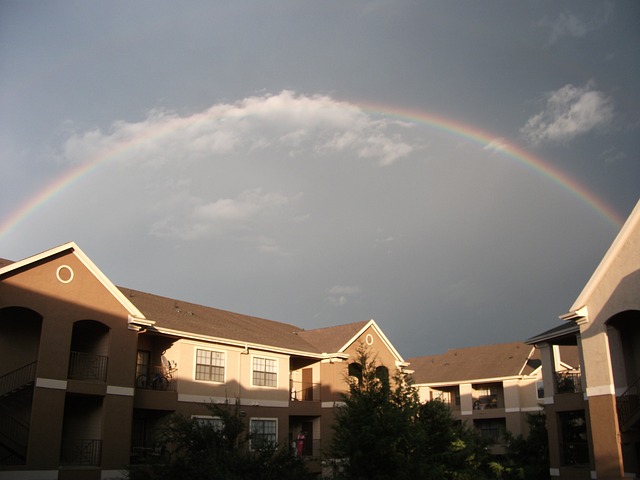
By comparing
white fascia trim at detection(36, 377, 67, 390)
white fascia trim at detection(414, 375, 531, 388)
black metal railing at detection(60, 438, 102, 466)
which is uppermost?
white fascia trim at detection(414, 375, 531, 388)

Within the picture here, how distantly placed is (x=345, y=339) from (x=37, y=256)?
20.0m

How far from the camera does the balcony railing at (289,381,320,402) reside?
37.5m

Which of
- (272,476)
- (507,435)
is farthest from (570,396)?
(272,476)

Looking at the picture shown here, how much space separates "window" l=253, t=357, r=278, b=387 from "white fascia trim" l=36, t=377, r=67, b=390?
38.0 ft

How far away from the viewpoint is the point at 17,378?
24891mm

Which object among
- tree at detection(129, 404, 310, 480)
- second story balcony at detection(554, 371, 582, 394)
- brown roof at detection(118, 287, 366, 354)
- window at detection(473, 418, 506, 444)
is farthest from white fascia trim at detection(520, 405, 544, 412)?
tree at detection(129, 404, 310, 480)

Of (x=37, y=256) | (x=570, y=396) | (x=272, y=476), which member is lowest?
(x=272, y=476)

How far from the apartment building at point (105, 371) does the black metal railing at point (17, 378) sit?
49 millimetres

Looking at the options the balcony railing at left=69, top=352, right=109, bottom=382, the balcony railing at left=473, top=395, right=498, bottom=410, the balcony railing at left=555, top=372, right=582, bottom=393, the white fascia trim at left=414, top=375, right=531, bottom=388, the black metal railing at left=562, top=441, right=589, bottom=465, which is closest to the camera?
the balcony railing at left=69, top=352, right=109, bottom=382

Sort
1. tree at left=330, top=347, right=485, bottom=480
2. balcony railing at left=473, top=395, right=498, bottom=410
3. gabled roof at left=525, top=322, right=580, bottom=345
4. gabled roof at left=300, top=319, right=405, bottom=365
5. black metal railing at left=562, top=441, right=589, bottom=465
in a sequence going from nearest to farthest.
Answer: tree at left=330, top=347, right=485, bottom=480 < gabled roof at left=525, top=322, right=580, bottom=345 < black metal railing at left=562, top=441, right=589, bottom=465 < gabled roof at left=300, top=319, right=405, bottom=365 < balcony railing at left=473, top=395, right=498, bottom=410

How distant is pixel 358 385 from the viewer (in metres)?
21.3

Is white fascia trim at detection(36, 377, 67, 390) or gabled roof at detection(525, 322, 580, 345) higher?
gabled roof at detection(525, 322, 580, 345)

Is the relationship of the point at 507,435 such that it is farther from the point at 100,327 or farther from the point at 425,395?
the point at 100,327

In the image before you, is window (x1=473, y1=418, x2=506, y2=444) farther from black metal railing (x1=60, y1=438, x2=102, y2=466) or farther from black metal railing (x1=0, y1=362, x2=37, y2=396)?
black metal railing (x1=0, y1=362, x2=37, y2=396)
